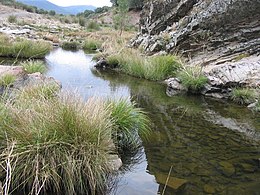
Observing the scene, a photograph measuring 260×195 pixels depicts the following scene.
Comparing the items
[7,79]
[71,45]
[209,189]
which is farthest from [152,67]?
[71,45]

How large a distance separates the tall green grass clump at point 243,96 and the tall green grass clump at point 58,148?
21.3ft

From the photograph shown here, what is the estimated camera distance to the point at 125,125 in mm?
5508

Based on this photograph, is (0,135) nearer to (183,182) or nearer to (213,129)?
(183,182)

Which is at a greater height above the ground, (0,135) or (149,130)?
(0,135)

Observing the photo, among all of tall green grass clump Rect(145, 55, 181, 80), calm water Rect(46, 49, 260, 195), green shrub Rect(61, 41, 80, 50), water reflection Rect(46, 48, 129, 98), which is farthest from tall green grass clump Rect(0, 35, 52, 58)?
calm water Rect(46, 49, 260, 195)

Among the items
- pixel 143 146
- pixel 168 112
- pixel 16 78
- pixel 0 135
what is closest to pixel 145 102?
pixel 168 112

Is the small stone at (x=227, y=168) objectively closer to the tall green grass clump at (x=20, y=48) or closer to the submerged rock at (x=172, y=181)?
the submerged rock at (x=172, y=181)

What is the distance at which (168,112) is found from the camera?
27.9 ft

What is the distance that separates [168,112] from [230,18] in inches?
294

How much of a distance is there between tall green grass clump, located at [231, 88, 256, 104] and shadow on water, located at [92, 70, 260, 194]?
56 centimetres

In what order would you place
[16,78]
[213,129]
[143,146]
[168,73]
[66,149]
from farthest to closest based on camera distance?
[168,73], [16,78], [213,129], [143,146], [66,149]

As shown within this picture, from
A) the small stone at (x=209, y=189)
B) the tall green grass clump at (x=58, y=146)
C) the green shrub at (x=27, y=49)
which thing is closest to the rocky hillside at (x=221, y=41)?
the green shrub at (x=27, y=49)

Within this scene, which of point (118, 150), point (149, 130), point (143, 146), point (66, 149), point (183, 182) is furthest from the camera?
point (149, 130)

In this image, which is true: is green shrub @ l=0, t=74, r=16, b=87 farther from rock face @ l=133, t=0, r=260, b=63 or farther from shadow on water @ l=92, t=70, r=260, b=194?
rock face @ l=133, t=0, r=260, b=63
